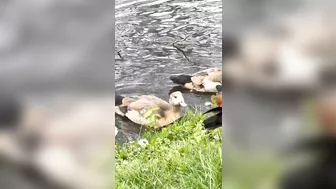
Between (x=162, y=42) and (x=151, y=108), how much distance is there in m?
0.21

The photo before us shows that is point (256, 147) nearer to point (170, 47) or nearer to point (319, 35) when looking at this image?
point (319, 35)

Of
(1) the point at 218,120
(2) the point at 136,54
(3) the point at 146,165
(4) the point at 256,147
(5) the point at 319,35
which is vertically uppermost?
(5) the point at 319,35

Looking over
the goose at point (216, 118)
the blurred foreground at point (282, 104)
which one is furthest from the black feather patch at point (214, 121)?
the blurred foreground at point (282, 104)

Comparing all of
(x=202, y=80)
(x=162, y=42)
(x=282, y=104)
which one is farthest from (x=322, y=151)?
(x=162, y=42)

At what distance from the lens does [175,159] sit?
1.35m

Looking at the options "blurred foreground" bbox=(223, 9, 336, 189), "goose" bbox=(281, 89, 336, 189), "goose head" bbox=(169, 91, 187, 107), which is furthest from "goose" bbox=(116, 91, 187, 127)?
"goose" bbox=(281, 89, 336, 189)

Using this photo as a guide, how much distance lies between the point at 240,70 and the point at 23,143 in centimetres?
49

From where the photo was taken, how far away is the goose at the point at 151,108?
1.33 meters

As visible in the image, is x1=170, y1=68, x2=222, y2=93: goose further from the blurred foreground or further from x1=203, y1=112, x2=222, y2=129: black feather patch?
the blurred foreground

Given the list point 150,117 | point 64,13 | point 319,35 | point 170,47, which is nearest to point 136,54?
point 170,47

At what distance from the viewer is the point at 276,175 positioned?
916mm

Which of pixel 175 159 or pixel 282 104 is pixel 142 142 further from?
pixel 282 104

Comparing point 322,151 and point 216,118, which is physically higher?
point 322,151

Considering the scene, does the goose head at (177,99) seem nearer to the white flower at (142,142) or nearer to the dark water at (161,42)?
the dark water at (161,42)
